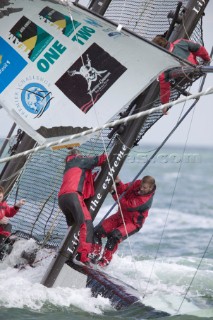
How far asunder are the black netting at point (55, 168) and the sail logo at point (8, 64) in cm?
130

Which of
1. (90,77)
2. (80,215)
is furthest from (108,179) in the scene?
(90,77)

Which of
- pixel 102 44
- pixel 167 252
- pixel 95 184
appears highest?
pixel 102 44

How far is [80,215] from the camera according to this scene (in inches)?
358

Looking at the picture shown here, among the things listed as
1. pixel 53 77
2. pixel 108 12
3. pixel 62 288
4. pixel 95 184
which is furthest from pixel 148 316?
pixel 108 12

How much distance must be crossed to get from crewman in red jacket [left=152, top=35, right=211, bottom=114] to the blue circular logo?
45.5 inches

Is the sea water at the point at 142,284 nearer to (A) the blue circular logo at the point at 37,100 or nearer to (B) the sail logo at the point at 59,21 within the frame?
(A) the blue circular logo at the point at 37,100

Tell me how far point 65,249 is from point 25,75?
1.78 m

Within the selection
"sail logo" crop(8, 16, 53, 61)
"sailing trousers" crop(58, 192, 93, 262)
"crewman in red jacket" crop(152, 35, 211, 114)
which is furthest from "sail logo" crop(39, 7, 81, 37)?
"sailing trousers" crop(58, 192, 93, 262)

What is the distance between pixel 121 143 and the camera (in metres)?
9.66

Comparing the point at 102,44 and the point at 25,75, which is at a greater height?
the point at 102,44

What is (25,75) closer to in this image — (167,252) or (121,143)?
(121,143)

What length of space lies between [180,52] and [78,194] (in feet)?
5.68

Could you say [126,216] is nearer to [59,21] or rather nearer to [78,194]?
[78,194]

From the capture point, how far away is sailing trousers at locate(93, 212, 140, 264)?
32.5 ft
